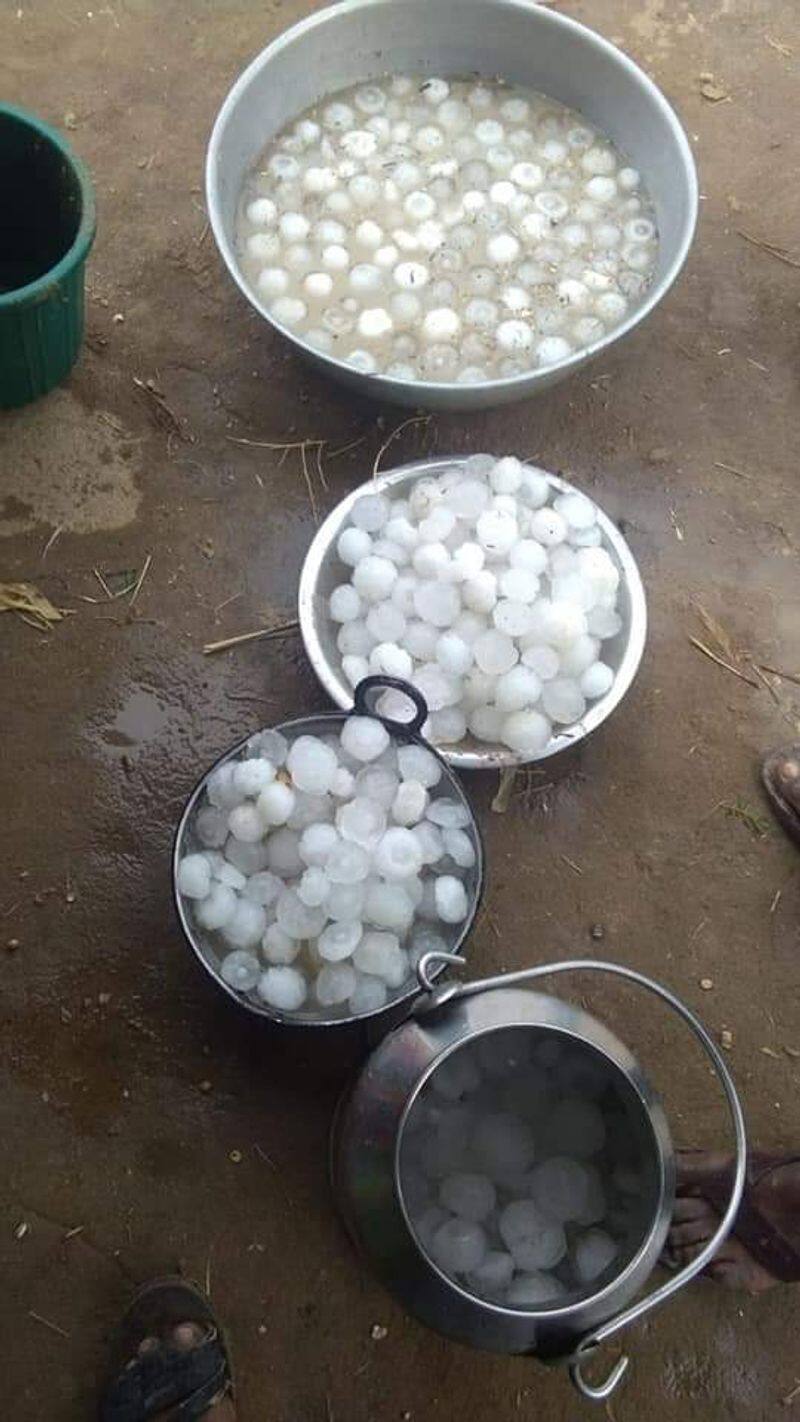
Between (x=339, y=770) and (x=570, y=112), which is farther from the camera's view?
(x=570, y=112)

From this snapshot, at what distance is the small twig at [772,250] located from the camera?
8.38 feet

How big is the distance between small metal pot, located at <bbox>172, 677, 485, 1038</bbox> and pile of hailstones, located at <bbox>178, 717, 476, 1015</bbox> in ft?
0.04

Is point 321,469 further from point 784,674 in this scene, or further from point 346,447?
point 784,674

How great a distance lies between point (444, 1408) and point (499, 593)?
4.05ft

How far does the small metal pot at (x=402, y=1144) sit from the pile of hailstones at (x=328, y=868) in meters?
0.21

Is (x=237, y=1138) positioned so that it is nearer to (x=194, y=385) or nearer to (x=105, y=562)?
(x=105, y=562)

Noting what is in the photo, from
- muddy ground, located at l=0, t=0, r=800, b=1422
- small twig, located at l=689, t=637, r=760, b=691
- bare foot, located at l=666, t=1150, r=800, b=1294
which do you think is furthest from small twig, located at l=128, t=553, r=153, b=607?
bare foot, located at l=666, t=1150, r=800, b=1294

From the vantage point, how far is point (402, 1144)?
4.57 feet

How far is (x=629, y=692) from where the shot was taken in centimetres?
218

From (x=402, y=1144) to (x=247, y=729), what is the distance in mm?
880

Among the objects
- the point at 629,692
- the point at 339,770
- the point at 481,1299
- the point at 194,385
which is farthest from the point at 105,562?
the point at 481,1299

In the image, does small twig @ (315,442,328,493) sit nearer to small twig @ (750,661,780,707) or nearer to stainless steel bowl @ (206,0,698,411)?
stainless steel bowl @ (206,0,698,411)

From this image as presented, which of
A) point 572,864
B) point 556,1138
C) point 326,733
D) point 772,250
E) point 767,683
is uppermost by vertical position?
point 772,250

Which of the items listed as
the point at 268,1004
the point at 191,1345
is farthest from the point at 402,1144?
the point at 191,1345
